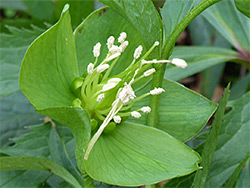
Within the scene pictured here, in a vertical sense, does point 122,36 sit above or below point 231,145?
above

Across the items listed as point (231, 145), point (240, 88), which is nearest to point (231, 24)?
point (240, 88)

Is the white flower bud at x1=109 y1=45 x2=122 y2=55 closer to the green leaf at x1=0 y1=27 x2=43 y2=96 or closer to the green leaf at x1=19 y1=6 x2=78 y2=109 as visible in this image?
the green leaf at x1=19 y1=6 x2=78 y2=109

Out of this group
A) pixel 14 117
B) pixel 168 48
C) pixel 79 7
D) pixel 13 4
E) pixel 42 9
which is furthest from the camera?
pixel 13 4

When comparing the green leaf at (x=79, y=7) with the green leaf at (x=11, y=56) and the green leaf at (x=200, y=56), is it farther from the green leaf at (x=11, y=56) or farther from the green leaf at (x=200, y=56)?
the green leaf at (x=200, y=56)

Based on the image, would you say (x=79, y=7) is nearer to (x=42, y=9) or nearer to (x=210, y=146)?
(x=42, y=9)

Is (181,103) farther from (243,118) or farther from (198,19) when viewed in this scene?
(198,19)

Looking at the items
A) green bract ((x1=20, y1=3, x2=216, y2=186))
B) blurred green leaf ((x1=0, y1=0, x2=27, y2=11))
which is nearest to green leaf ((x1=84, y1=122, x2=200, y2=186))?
green bract ((x1=20, y1=3, x2=216, y2=186))
